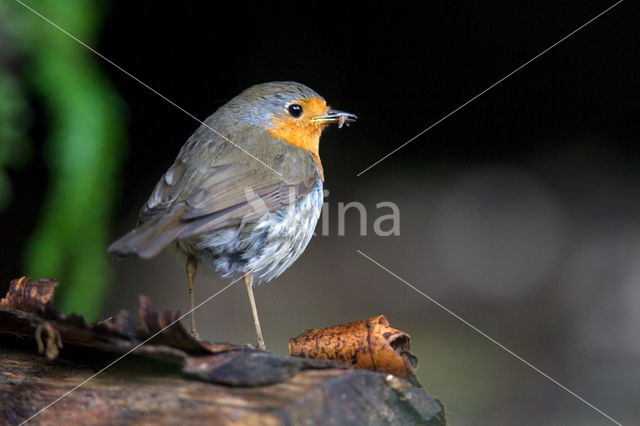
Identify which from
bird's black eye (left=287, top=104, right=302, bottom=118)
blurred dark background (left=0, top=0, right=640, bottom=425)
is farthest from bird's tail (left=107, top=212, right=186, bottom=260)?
blurred dark background (left=0, top=0, right=640, bottom=425)

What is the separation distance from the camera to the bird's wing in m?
2.50

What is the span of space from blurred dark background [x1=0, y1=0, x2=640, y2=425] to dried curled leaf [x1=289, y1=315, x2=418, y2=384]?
8.32 feet

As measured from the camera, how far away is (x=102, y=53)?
448 centimetres

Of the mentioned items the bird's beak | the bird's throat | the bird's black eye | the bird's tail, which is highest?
the bird's black eye

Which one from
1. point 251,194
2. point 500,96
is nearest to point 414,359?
point 251,194

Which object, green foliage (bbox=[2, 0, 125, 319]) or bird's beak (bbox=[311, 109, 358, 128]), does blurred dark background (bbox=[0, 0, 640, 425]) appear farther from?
bird's beak (bbox=[311, 109, 358, 128])

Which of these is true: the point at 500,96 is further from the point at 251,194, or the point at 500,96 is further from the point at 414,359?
the point at 414,359

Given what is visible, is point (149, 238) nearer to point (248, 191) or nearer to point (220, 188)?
point (220, 188)

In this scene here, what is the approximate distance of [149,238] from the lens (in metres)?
2.32

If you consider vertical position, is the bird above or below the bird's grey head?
Answer: below

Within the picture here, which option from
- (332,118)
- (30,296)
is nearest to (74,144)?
(332,118)

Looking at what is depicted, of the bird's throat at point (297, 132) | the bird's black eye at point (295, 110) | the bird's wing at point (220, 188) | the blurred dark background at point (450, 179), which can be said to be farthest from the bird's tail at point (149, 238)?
the blurred dark background at point (450, 179)

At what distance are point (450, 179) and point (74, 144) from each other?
138 inches

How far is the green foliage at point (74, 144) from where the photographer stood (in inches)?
121
